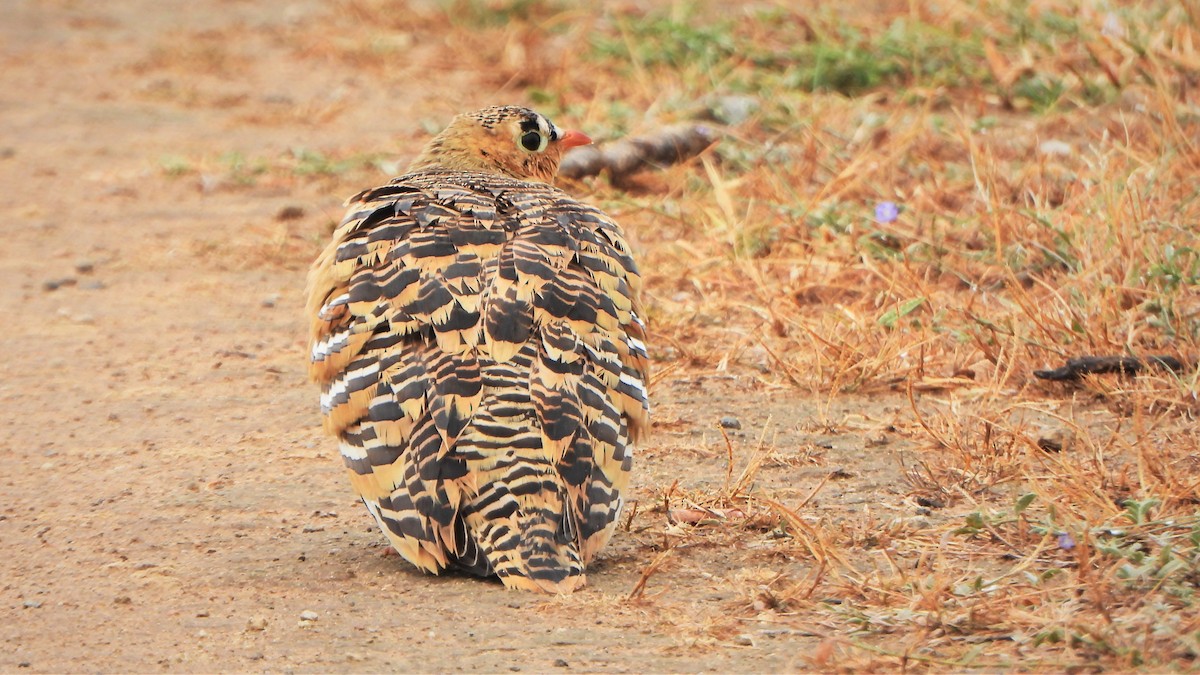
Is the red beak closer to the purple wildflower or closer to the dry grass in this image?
the dry grass

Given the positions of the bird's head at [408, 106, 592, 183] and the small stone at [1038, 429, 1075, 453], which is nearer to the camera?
the small stone at [1038, 429, 1075, 453]

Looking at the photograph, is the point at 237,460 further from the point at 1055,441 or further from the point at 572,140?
the point at 1055,441

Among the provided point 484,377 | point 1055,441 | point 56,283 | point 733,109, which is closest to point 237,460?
point 484,377

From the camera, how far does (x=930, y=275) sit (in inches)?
259

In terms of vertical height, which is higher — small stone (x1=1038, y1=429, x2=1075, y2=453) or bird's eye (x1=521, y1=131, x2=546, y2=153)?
bird's eye (x1=521, y1=131, x2=546, y2=153)

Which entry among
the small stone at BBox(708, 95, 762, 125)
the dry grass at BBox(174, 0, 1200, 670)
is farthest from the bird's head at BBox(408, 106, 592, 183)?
the small stone at BBox(708, 95, 762, 125)

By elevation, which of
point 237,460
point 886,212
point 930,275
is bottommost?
point 237,460

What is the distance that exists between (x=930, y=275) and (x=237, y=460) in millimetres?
3011

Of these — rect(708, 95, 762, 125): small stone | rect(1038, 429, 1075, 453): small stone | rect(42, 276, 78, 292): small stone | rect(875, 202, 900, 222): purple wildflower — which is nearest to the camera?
rect(1038, 429, 1075, 453): small stone

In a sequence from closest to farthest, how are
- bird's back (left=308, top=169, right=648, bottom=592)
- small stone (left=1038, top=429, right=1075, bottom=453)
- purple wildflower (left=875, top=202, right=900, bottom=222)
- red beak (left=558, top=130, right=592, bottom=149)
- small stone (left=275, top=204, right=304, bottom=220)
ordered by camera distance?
bird's back (left=308, top=169, right=648, bottom=592), small stone (left=1038, top=429, right=1075, bottom=453), red beak (left=558, top=130, right=592, bottom=149), purple wildflower (left=875, top=202, right=900, bottom=222), small stone (left=275, top=204, right=304, bottom=220)

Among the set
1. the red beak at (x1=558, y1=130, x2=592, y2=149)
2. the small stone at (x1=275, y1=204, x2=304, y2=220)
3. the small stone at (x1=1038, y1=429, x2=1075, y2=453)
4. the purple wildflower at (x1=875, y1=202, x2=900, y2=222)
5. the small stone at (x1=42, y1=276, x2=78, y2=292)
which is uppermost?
the red beak at (x1=558, y1=130, x2=592, y2=149)

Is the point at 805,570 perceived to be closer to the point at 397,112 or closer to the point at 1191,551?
the point at 1191,551

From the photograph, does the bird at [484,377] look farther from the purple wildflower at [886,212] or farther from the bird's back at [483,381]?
the purple wildflower at [886,212]

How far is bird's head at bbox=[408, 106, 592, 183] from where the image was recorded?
18.8ft
